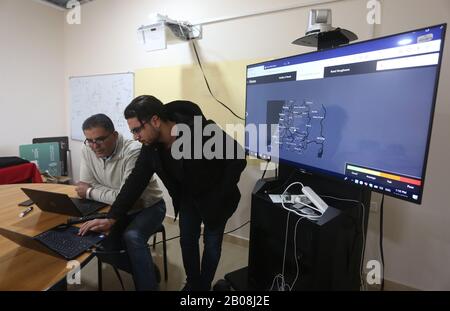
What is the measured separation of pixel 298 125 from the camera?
5.23ft

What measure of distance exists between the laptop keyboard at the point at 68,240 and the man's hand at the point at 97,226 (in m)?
0.02

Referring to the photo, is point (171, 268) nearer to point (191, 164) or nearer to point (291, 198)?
point (191, 164)

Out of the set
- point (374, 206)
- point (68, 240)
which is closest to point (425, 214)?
point (374, 206)

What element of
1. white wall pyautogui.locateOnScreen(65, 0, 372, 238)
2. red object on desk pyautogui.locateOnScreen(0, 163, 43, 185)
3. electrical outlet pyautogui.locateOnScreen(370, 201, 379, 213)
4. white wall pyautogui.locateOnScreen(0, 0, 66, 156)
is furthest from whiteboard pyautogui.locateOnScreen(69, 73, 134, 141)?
electrical outlet pyautogui.locateOnScreen(370, 201, 379, 213)

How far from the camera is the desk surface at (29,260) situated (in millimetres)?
899

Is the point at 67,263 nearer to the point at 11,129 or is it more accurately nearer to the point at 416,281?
the point at 416,281

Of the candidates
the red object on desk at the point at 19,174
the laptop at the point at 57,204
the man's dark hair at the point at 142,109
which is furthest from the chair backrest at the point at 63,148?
the man's dark hair at the point at 142,109

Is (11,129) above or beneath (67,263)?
above

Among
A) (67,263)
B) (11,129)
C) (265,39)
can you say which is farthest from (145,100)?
(11,129)

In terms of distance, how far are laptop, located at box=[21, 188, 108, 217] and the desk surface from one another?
4 centimetres
